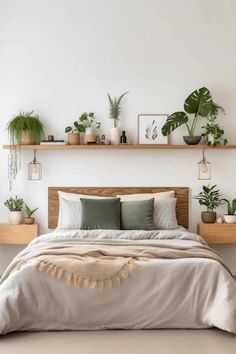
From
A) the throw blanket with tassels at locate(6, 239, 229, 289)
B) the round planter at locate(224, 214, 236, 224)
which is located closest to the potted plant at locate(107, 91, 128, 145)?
the round planter at locate(224, 214, 236, 224)

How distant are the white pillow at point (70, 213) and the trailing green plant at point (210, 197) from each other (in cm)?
115

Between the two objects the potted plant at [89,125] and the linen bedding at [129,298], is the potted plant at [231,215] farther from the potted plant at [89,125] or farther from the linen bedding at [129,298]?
the linen bedding at [129,298]

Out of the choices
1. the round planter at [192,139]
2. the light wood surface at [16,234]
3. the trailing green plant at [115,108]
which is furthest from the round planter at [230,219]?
the light wood surface at [16,234]

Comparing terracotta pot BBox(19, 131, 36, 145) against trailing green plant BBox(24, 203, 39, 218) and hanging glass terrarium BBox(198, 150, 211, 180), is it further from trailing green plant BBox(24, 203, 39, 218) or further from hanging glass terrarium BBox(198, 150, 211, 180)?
hanging glass terrarium BBox(198, 150, 211, 180)

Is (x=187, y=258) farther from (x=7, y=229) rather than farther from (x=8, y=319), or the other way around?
(x=7, y=229)

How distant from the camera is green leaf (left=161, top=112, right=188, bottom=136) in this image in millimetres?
5992

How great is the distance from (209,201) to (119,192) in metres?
0.99

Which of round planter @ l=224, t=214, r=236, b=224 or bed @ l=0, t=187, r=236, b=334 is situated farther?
round planter @ l=224, t=214, r=236, b=224

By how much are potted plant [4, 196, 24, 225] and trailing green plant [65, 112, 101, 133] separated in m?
0.94

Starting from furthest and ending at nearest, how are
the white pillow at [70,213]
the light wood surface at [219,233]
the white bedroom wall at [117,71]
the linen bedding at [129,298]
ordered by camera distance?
the white bedroom wall at [117,71]
the light wood surface at [219,233]
the white pillow at [70,213]
the linen bedding at [129,298]

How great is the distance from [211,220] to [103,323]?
8.42 feet

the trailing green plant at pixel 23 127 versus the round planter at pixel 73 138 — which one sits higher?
the trailing green plant at pixel 23 127

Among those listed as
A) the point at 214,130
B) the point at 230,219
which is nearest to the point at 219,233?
the point at 230,219

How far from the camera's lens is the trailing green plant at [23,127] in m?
6.00
